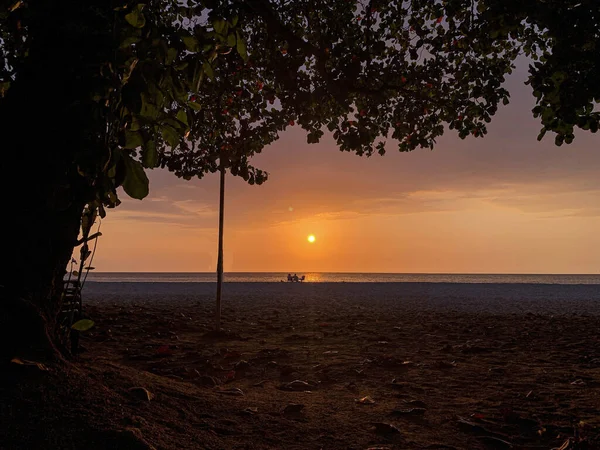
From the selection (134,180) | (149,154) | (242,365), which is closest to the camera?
(134,180)

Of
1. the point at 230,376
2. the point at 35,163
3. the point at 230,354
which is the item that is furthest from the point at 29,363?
the point at 230,354

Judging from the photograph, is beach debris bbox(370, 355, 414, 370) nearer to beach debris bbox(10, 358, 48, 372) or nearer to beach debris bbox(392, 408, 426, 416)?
beach debris bbox(392, 408, 426, 416)

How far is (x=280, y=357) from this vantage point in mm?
8367

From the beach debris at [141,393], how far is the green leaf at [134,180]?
2.76 meters

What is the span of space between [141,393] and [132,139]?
2.93 metres

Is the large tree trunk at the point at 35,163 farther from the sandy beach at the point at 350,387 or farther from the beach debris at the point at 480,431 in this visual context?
the beach debris at the point at 480,431

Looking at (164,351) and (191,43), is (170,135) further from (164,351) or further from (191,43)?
(164,351)

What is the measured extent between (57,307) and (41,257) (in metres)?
0.59

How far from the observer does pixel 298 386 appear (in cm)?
618

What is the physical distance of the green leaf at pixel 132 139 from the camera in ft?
7.49

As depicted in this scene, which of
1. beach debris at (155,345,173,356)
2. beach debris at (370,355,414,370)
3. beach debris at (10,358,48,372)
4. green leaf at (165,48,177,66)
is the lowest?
beach debris at (155,345,173,356)

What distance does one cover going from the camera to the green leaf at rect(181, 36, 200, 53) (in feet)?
8.59

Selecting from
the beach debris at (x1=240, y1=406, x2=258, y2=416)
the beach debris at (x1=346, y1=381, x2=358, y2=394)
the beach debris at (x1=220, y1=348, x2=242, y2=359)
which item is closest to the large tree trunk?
the beach debris at (x1=240, y1=406, x2=258, y2=416)

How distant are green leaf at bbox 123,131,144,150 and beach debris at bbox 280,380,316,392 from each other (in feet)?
15.2
